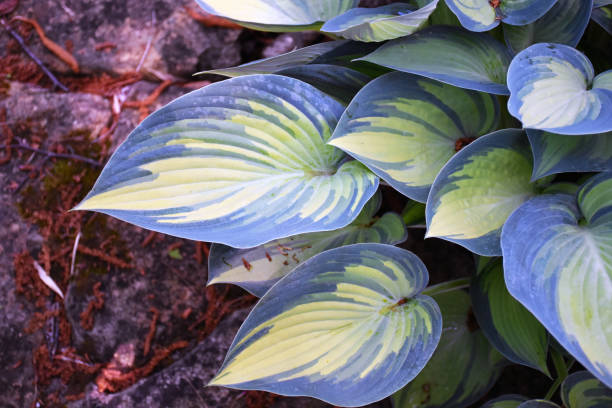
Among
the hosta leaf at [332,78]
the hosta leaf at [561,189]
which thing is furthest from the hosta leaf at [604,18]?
the hosta leaf at [332,78]

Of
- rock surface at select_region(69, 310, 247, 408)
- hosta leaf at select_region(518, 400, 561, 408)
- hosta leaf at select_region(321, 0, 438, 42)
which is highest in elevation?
hosta leaf at select_region(321, 0, 438, 42)

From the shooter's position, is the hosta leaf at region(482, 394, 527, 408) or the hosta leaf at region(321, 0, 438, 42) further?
the hosta leaf at region(482, 394, 527, 408)

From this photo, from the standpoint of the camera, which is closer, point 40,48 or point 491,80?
point 491,80

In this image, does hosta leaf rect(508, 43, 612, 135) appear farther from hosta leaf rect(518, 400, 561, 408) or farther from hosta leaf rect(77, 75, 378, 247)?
hosta leaf rect(518, 400, 561, 408)

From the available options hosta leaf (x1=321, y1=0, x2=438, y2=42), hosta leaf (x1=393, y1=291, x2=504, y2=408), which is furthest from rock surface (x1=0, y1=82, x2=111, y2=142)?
hosta leaf (x1=393, y1=291, x2=504, y2=408)

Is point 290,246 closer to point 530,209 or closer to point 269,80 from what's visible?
point 269,80

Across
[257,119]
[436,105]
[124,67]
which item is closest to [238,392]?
[257,119]

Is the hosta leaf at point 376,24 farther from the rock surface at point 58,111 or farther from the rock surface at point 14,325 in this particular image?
the rock surface at point 14,325
